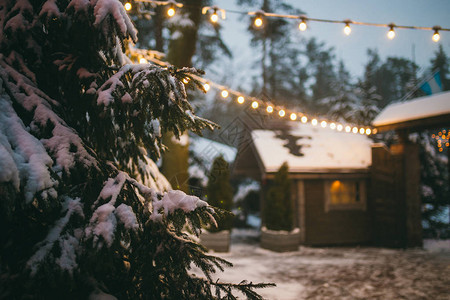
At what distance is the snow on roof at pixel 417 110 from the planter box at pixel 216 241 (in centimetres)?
701

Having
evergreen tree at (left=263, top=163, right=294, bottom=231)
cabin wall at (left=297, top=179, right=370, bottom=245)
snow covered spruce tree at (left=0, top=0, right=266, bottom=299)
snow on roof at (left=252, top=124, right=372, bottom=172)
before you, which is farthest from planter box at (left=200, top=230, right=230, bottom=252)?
snow covered spruce tree at (left=0, top=0, right=266, bottom=299)

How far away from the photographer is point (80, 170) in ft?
7.34

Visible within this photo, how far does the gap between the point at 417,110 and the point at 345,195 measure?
404 centimetres

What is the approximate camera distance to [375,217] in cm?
1184

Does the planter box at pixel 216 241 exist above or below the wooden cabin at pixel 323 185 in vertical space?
below

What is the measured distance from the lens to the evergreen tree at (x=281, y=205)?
10625mm

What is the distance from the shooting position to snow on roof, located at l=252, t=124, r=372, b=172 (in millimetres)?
11500

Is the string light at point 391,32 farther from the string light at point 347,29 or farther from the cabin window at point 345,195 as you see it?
the cabin window at point 345,195

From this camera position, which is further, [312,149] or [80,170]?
[312,149]

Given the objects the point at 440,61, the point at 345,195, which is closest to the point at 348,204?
the point at 345,195

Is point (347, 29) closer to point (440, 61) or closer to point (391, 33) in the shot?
point (391, 33)

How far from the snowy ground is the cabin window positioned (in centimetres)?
168

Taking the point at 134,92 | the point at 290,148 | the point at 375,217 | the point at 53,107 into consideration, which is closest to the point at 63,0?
the point at 53,107

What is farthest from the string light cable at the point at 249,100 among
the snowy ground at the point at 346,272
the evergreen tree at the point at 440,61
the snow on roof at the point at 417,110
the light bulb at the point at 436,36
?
the evergreen tree at the point at 440,61
